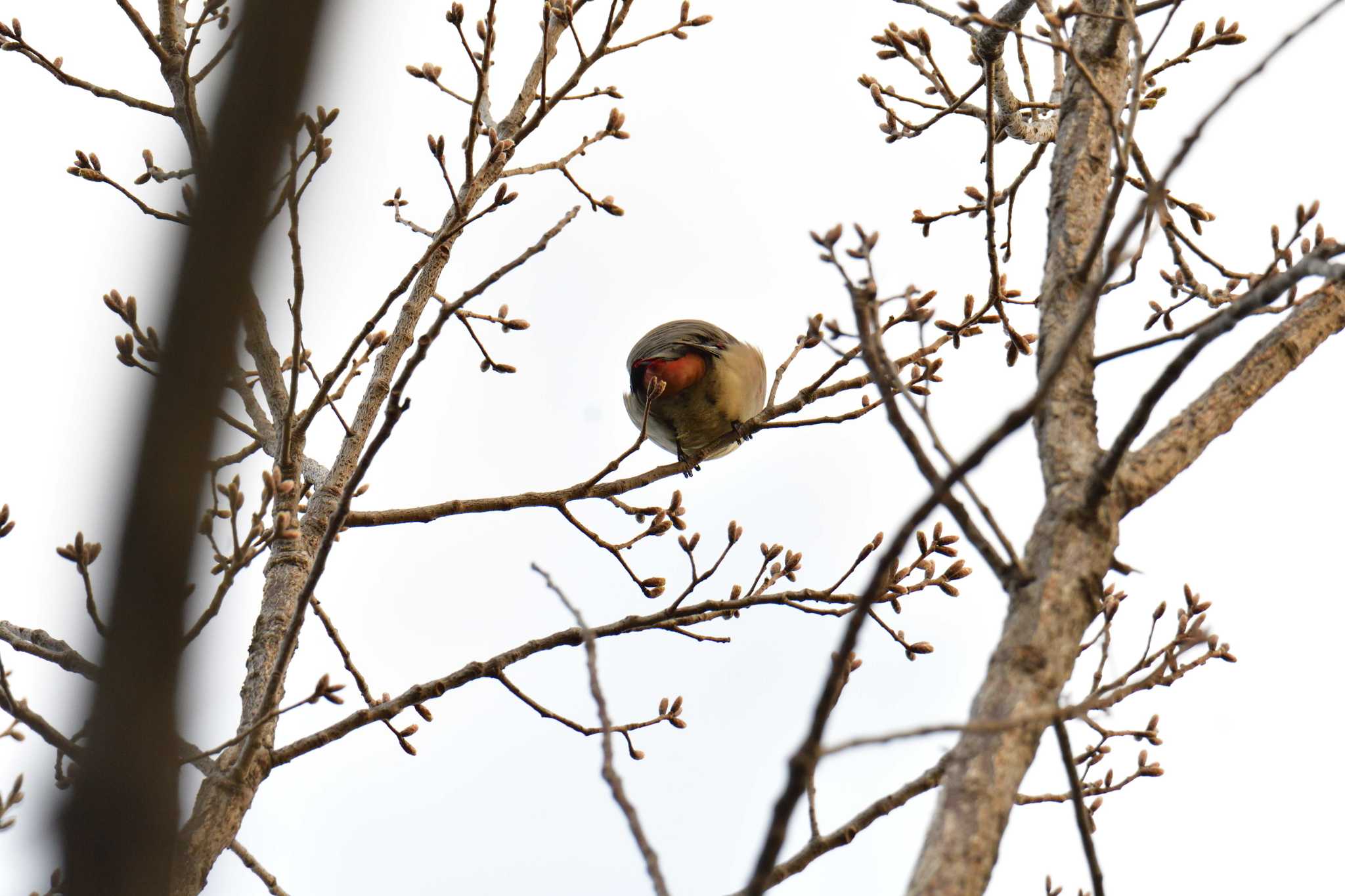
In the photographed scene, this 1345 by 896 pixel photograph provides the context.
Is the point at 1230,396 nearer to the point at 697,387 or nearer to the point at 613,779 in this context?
the point at 613,779

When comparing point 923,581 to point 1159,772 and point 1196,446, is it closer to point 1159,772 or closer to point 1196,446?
point 1159,772

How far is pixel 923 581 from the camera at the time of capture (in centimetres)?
463

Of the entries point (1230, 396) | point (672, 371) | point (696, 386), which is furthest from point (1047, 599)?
point (696, 386)

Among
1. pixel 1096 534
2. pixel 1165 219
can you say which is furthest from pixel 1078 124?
pixel 1096 534

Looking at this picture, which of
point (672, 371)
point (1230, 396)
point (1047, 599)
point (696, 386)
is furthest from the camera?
point (696, 386)

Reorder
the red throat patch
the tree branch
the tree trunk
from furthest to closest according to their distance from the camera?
the red throat patch < the tree branch < the tree trunk

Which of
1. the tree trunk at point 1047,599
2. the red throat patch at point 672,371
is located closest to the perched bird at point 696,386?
the red throat patch at point 672,371

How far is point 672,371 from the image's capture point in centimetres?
628

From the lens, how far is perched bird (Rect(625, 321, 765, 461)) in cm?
633

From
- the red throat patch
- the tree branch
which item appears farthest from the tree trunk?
the red throat patch

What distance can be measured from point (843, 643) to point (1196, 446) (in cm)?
95

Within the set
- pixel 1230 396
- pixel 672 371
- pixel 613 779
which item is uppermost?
pixel 672 371

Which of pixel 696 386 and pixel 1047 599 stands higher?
pixel 696 386

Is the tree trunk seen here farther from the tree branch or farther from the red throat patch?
the red throat patch
